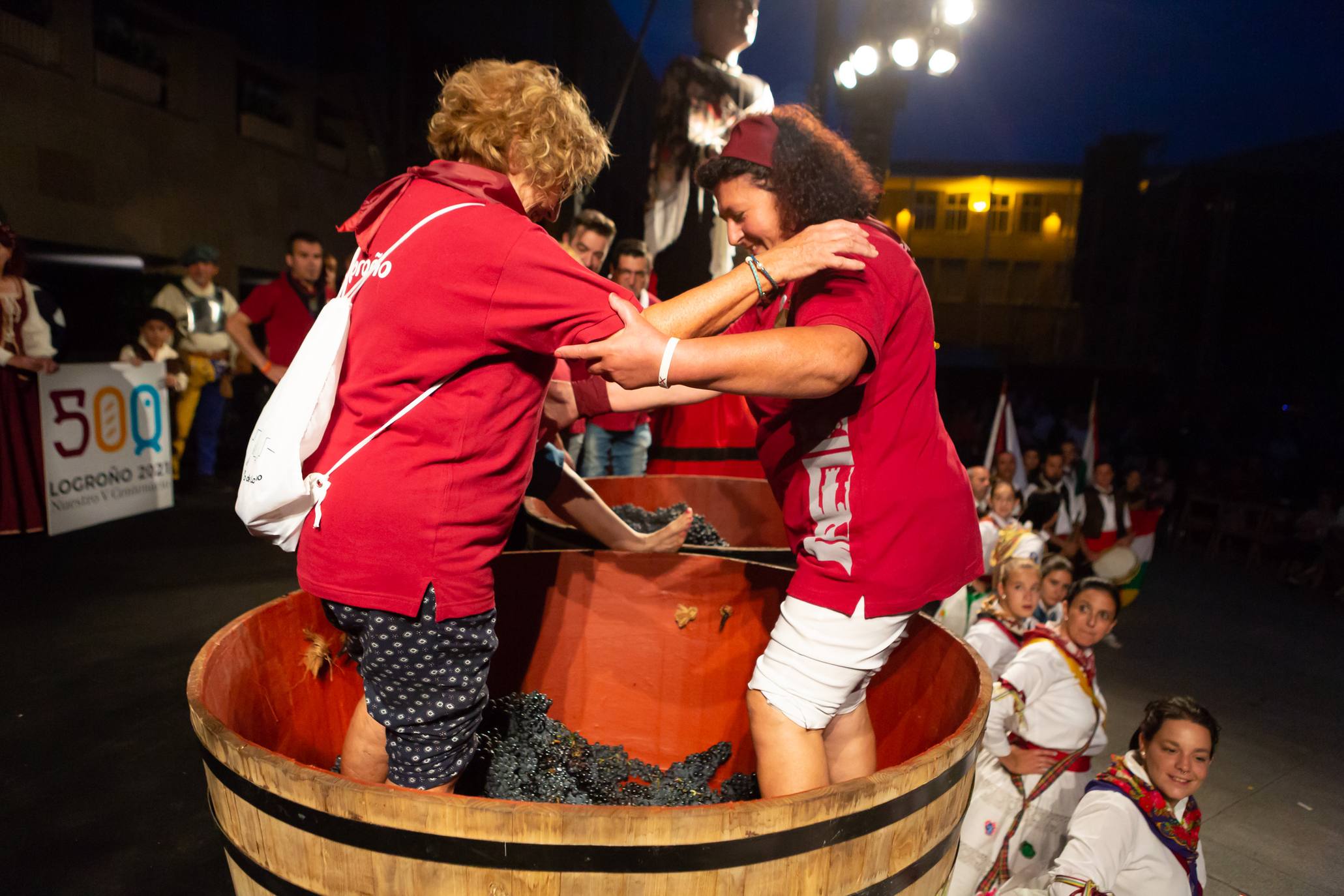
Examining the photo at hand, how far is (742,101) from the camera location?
4.15 metres

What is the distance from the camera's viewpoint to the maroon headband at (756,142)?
1.47 meters

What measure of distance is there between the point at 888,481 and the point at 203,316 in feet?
22.2

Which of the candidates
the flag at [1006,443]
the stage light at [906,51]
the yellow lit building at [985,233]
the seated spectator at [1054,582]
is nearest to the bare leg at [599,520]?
the seated spectator at [1054,582]

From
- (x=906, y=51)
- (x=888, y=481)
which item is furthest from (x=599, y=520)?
(x=906, y=51)

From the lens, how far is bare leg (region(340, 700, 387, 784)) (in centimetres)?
140

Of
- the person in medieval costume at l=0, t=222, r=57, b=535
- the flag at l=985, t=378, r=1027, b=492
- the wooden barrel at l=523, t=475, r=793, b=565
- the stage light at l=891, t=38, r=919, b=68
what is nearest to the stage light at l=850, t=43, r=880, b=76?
the stage light at l=891, t=38, r=919, b=68

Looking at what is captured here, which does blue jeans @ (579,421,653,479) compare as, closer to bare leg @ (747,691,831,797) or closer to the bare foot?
the bare foot

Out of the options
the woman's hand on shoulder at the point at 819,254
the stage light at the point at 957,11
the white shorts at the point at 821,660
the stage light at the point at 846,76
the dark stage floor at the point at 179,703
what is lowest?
the dark stage floor at the point at 179,703

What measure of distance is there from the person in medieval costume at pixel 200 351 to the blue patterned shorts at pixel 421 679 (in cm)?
599

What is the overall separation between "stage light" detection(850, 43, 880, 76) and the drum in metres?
3.57

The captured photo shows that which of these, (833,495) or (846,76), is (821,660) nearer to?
(833,495)

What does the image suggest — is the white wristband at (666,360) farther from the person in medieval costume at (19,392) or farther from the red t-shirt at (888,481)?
the person in medieval costume at (19,392)

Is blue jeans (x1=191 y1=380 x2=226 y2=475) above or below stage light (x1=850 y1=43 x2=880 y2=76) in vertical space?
below

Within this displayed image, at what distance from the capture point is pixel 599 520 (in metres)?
2.36
